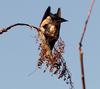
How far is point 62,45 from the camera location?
2861mm

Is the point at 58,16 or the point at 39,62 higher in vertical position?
the point at 58,16

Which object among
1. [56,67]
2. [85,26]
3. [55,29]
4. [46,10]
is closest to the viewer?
[85,26]

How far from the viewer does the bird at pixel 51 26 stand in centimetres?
260

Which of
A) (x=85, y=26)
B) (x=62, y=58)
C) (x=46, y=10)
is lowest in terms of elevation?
(x=85, y=26)

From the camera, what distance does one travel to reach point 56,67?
2422mm

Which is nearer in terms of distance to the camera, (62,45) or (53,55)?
(53,55)

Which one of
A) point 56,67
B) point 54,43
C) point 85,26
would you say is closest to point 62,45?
point 54,43

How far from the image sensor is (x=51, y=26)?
265cm

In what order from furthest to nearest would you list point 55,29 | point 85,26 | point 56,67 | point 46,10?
point 46,10 → point 55,29 → point 56,67 → point 85,26

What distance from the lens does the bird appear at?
260 centimetres

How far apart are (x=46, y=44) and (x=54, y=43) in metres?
0.07

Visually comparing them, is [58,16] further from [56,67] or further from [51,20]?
[56,67]

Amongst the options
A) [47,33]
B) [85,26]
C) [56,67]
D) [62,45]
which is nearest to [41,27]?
[47,33]

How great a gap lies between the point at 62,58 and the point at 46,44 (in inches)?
8.8
